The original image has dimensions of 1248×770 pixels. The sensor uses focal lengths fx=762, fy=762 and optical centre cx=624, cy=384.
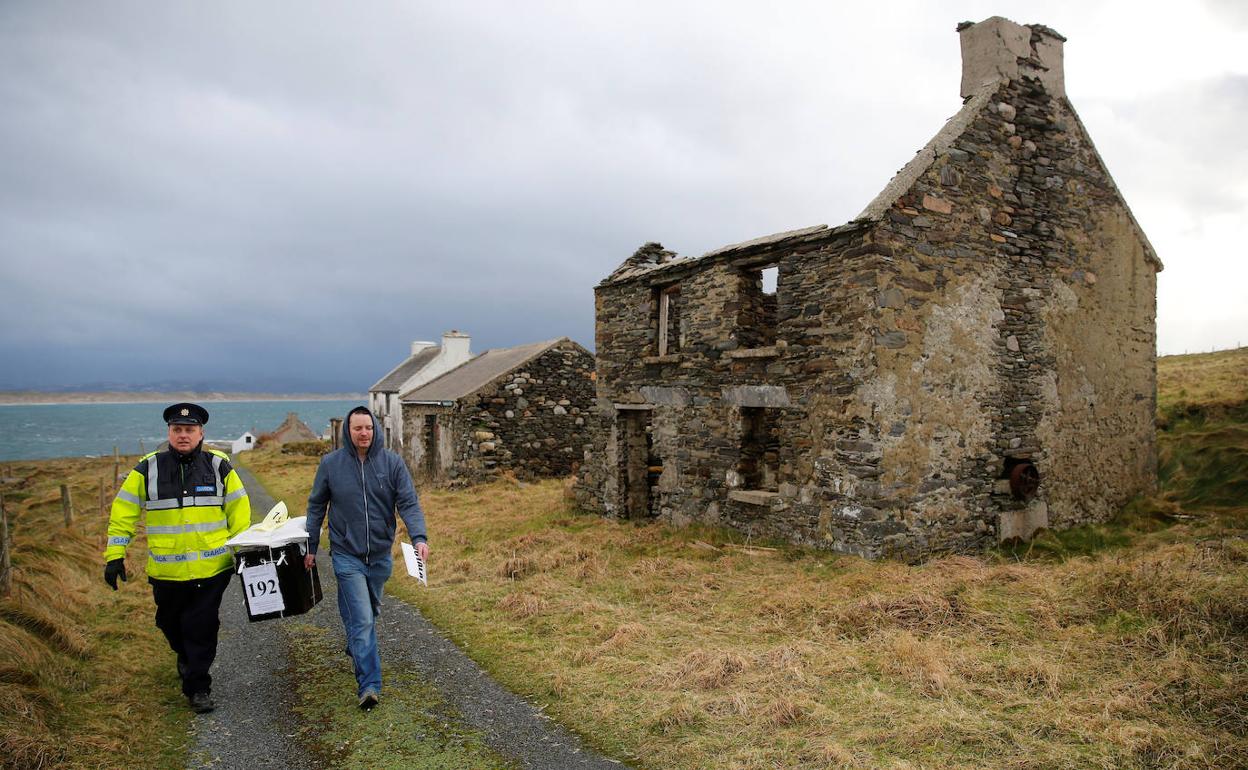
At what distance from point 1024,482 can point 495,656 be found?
27.1 feet

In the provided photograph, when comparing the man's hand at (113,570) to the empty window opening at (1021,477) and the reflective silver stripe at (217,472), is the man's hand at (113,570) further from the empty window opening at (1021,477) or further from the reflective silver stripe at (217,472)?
the empty window opening at (1021,477)

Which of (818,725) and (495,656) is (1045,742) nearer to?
(818,725)

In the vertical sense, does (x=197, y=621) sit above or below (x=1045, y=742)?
above

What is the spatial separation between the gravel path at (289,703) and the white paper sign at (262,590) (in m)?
0.72

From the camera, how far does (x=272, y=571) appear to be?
5.88 meters

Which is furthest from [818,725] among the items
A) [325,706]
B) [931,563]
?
[931,563]

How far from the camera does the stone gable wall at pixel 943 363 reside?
1012cm

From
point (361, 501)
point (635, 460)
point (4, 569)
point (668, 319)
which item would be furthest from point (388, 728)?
point (668, 319)

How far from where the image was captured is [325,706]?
5.73 meters

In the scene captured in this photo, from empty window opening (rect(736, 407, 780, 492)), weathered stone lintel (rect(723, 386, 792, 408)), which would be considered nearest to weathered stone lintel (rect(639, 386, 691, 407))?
weathered stone lintel (rect(723, 386, 792, 408))

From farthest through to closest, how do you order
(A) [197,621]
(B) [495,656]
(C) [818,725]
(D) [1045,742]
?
(B) [495,656], (A) [197,621], (C) [818,725], (D) [1045,742]

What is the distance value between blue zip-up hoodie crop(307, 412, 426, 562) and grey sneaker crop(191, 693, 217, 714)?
1.25 meters

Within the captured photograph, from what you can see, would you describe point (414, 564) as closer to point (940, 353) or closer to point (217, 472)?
point (217, 472)

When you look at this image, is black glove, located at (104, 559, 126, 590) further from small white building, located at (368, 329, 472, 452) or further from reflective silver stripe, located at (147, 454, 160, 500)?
small white building, located at (368, 329, 472, 452)
